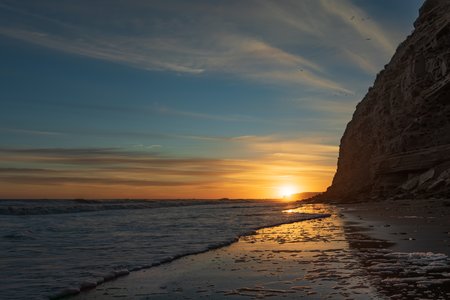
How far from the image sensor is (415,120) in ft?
125

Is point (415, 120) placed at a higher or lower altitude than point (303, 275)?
higher

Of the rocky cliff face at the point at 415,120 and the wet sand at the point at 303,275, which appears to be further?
the rocky cliff face at the point at 415,120

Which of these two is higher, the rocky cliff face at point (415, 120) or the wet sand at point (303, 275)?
the rocky cliff face at point (415, 120)

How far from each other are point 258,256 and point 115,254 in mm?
3885

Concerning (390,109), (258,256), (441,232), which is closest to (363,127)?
(390,109)

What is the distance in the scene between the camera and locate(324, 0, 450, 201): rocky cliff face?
1364 inches

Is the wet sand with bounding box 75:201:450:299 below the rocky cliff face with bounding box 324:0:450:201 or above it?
below

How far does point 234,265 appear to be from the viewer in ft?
29.2

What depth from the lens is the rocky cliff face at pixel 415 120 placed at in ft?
114

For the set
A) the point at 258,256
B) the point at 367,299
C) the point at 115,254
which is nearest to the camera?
the point at 367,299

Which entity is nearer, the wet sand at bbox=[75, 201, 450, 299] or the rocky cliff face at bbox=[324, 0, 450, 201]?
the wet sand at bbox=[75, 201, 450, 299]

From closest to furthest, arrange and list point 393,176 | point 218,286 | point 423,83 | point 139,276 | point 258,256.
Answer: point 218,286
point 139,276
point 258,256
point 423,83
point 393,176

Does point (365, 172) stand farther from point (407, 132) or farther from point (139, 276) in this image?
point (139, 276)

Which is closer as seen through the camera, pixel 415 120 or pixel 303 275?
pixel 303 275
